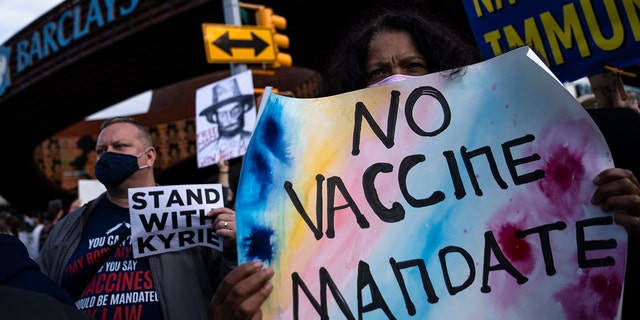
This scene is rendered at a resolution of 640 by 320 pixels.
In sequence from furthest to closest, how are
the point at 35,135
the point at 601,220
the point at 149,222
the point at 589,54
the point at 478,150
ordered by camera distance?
the point at 35,135 < the point at 589,54 < the point at 149,222 < the point at 478,150 < the point at 601,220

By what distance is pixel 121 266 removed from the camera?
2.29 metres

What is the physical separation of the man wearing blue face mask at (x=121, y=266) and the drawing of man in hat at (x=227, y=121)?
267 centimetres

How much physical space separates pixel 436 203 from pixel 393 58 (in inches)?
24.1

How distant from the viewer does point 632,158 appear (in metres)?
1.36

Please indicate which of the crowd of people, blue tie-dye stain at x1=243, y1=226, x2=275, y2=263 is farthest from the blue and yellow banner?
blue tie-dye stain at x1=243, y1=226, x2=275, y2=263

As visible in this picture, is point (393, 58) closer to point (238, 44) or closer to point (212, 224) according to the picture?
point (212, 224)

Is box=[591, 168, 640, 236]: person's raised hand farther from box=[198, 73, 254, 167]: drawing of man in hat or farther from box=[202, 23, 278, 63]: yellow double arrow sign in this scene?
box=[202, 23, 278, 63]: yellow double arrow sign

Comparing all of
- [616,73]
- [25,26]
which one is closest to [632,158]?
[616,73]

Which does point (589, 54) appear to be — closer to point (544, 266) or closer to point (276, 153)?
point (544, 266)

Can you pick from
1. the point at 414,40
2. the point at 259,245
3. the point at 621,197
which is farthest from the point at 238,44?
the point at 621,197

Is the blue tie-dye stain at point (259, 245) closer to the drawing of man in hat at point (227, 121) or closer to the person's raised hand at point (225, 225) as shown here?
the person's raised hand at point (225, 225)

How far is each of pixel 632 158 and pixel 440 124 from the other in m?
0.47

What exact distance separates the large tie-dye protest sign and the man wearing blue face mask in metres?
0.78

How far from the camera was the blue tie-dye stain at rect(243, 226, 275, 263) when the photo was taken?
1274 mm
